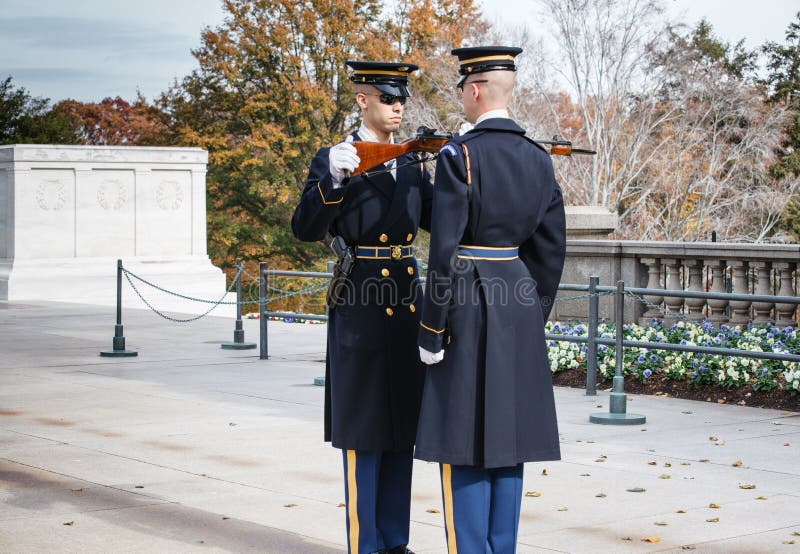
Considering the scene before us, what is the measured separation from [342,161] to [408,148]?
0.88 ft

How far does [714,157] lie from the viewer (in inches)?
1233

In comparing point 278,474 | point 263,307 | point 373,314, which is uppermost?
point 373,314

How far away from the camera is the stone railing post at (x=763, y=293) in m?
12.0

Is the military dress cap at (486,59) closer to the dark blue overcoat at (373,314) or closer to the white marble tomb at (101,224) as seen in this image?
the dark blue overcoat at (373,314)

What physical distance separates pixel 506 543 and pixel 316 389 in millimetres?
6512

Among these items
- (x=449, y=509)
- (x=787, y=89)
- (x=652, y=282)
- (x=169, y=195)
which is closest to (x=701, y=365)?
(x=652, y=282)

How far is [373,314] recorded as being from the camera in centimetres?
492

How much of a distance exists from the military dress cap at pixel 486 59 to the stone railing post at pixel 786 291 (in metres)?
8.11

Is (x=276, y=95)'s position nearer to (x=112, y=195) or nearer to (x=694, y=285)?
(x=112, y=195)

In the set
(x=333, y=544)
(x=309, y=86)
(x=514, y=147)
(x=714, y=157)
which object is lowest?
(x=333, y=544)

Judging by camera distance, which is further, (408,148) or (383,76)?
(383,76)

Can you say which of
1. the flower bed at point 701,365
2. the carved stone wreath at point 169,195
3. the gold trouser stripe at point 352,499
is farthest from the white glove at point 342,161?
the carved stone wreath at point 169,195

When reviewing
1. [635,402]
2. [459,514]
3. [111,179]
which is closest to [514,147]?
[459,514]

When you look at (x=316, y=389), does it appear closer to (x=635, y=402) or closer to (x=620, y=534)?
(x=635, y=402)
